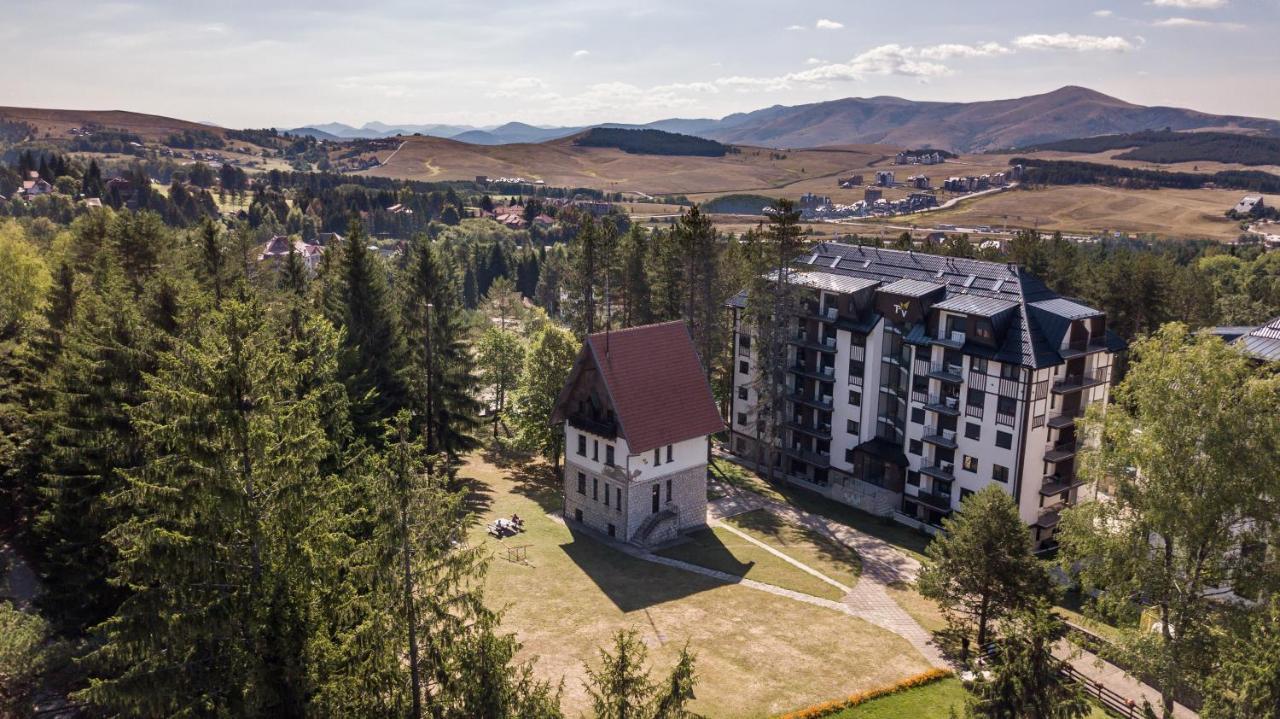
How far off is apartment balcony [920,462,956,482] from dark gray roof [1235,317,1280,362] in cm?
1898

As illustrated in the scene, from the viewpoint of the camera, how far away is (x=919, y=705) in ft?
113

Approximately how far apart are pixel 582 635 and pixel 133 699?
843 inches

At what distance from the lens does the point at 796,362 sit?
68.2 meters

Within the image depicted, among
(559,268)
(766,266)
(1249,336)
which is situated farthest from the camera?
(559,268)

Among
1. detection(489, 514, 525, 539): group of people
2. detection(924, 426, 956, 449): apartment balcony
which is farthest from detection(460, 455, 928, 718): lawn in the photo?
detection(924, 426, 956, 449): apartment balcony

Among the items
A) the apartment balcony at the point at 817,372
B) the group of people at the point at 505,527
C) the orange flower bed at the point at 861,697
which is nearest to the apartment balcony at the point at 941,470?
the apartment balcony at the point at 817,372

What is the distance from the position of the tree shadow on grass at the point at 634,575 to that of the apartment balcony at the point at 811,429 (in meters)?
18.1

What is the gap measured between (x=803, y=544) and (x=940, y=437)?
1350cm

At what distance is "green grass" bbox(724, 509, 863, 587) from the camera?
49.3m

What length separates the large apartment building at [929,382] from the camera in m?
53.9

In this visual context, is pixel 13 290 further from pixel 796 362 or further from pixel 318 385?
pixel 796 362

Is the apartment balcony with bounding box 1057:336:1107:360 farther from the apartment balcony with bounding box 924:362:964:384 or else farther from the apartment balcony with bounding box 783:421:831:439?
the apartment balcony with bounding box 783:421:831:439

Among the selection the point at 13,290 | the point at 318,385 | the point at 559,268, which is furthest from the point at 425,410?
the point at 559,268

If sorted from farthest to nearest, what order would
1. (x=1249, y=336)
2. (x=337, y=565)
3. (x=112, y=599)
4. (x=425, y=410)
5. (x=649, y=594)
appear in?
(x=425, y=410)
(x=1249, y=336)
(x=649, y=594)
(x=112, y=599)
(x=337, y=565)
